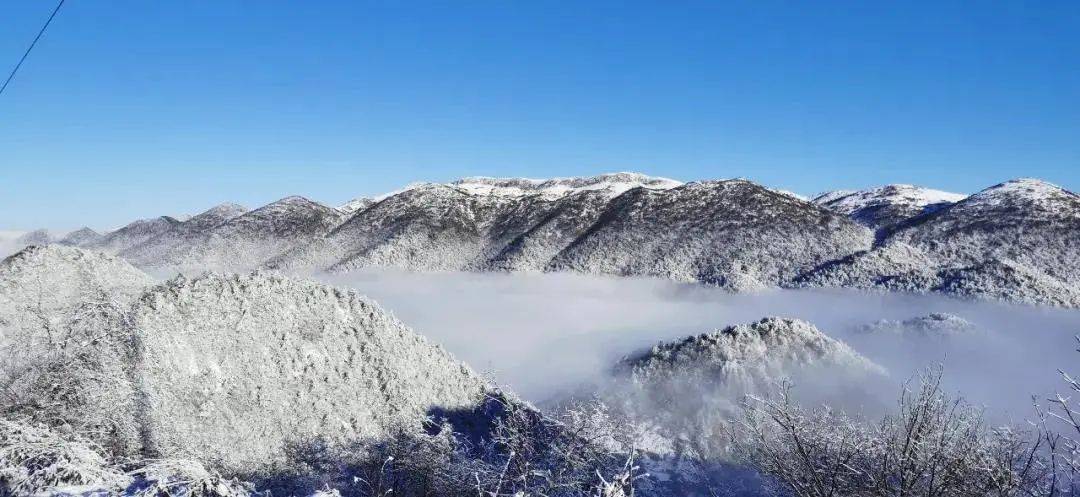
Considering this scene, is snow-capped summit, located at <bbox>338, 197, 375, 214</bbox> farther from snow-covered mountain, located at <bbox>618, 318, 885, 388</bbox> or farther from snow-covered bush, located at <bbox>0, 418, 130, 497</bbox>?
snow-covered bush, located at <bbox>0, 418, 130, 497</bbox>

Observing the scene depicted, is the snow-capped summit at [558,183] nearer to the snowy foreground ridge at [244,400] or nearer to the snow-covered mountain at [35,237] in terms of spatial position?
the snow-covered mountain at [35,237]

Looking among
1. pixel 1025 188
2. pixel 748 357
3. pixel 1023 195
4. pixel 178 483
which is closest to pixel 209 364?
pixel 178 483

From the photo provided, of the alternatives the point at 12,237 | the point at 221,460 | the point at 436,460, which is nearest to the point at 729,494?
the point at 436,460

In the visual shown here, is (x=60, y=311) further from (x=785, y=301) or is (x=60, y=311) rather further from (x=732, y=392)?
(x=785, y=301)

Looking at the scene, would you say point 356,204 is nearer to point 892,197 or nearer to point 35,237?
point 35,237

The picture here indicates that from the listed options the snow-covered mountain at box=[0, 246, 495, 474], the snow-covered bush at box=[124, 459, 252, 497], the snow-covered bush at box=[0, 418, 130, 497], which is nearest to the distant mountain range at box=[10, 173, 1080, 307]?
the snow-covered mountain at box=[0, 246, 495, 474]

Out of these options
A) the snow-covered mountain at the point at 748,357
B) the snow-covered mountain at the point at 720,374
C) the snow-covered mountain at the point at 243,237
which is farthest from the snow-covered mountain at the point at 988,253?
the snow-covered mountain at the point at 243,237
